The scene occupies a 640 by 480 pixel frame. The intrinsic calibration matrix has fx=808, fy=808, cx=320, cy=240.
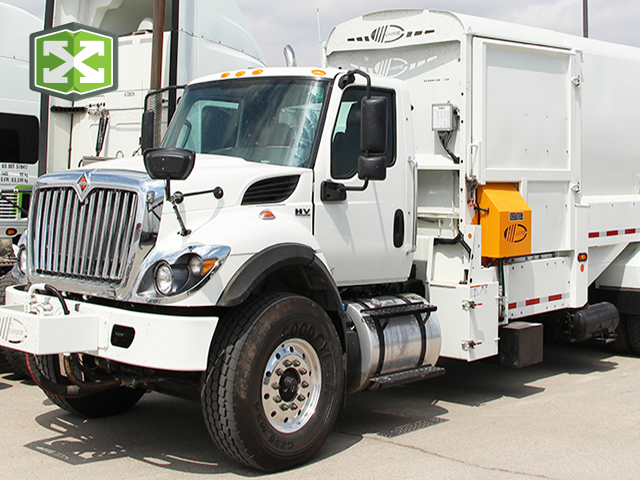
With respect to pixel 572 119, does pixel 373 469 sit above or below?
below

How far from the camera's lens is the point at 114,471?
509 cm

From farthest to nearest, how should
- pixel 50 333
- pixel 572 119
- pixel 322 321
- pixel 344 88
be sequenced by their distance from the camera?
pixel 572 119 → pixel 344 88 → pixel 322 321 → pixel 50 333

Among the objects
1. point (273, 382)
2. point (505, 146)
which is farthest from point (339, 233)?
point (505, 146)

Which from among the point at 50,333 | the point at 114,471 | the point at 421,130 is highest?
the point at 421,130

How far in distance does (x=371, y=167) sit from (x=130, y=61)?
4971 millimetres

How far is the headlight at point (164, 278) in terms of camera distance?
4.73 metres

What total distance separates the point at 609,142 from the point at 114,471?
19.6 feet

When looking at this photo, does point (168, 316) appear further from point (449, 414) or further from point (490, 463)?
point (449, 414)

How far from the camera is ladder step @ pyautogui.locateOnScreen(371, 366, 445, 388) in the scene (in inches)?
230

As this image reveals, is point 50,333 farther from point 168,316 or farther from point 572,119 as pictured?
point 572,119

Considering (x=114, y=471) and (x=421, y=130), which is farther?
(x=421, y=130)

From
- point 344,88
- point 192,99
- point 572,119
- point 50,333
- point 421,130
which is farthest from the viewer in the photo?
point 572,119

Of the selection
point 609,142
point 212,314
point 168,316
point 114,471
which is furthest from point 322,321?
point 609,142

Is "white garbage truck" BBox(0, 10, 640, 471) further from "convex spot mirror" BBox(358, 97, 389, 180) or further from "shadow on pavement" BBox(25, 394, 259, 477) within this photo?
"shadow on pavement" BBox(25, 394, 259, 477)
